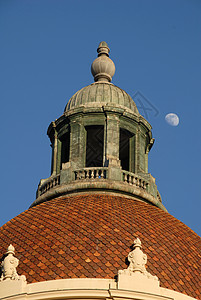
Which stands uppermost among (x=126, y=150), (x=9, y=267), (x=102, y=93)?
(x=102, y=93)

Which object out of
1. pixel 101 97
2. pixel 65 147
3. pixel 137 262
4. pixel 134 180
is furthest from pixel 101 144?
pixel 137 262

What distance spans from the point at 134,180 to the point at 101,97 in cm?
389

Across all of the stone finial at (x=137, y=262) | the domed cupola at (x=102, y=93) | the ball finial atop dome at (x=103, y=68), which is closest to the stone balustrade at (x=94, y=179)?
the domed cupola at (x=102, y=93)

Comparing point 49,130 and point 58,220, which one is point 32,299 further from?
point 49,130

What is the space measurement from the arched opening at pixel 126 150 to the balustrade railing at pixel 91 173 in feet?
6.89

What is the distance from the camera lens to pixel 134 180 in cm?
3838

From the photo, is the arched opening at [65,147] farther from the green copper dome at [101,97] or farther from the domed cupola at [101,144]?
the green copper dome at [101,97]

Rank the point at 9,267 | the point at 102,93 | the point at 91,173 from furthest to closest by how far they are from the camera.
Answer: the point at 102,93
the point at 91,173
the point at 9,267

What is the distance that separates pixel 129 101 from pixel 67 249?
33.3 ft

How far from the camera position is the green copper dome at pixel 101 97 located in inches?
1602

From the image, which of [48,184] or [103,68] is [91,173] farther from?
[103,68]

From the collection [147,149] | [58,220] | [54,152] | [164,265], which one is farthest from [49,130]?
[164,265]

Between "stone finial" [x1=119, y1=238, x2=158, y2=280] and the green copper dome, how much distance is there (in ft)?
31.1

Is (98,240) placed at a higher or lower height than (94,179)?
lower
